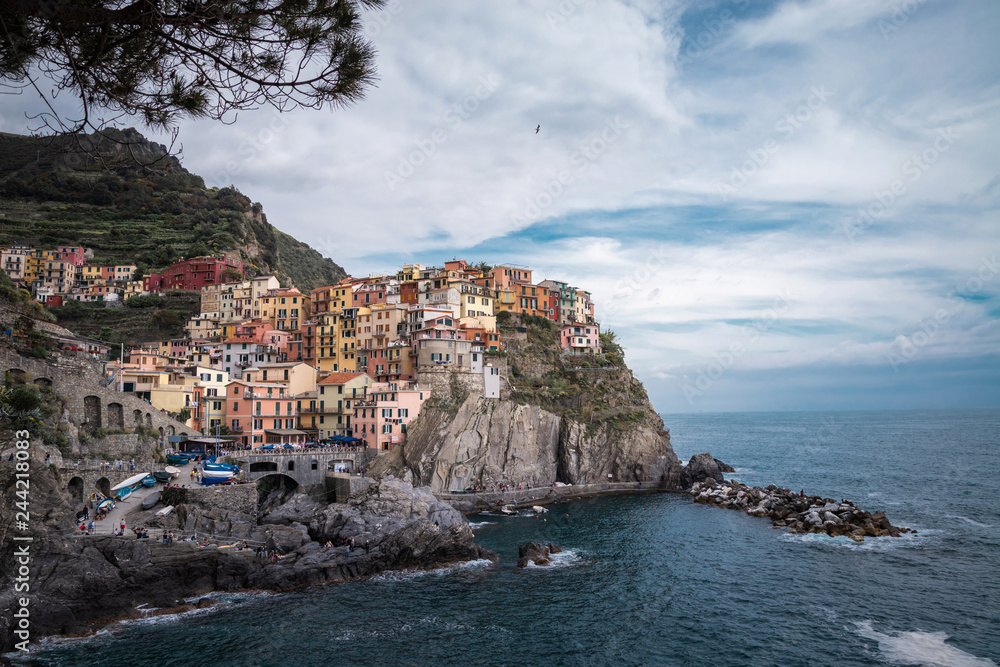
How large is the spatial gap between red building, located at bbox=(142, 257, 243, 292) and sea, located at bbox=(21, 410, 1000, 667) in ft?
213

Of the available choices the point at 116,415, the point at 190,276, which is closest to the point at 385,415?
the point at 116,415

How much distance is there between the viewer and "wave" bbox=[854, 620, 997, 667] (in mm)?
27109

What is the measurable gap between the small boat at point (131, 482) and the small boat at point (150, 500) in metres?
1.58

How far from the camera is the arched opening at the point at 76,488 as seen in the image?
37.5m

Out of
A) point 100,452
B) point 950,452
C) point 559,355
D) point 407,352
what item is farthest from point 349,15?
point 950,452

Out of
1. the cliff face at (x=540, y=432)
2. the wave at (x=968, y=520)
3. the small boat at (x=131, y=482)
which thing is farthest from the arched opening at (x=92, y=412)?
the wave at (x=968, y=520)

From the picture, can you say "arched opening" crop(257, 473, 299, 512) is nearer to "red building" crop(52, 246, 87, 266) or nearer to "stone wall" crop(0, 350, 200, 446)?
"stone wall" crop(0, 350, 200, 446)

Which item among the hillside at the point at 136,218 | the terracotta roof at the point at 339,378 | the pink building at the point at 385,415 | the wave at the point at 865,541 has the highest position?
the hillside at the point at 136,218

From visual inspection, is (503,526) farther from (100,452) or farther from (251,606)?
(100,452)

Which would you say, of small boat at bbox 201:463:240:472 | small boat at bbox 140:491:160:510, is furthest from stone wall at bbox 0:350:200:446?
small boat at bbox 140:491:160:510

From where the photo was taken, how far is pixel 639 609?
3431 cm

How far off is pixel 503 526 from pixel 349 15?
158 feet

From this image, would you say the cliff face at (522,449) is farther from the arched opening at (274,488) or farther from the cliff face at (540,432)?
the arched opening at (274,488)

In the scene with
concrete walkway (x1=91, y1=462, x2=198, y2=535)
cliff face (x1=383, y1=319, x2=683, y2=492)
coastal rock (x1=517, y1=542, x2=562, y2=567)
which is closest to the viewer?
concrete walkway (x1=91, y1=462, x2=198, y2=535)
